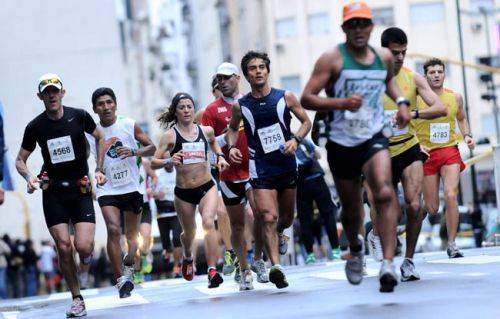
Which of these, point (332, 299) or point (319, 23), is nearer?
point (332, 299)

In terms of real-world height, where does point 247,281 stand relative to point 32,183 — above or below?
below

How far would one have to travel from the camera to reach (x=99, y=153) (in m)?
15.2

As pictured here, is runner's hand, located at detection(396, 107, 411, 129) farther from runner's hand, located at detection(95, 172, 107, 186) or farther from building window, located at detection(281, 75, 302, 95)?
building window, located at detection(281, 75, 302, 95)

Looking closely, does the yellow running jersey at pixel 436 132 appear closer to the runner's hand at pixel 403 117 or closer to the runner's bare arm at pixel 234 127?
the runner's bare arm at pixel 234 127

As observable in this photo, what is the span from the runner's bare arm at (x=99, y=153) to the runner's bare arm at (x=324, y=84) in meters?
3.54

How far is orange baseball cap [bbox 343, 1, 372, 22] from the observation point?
1139 cm

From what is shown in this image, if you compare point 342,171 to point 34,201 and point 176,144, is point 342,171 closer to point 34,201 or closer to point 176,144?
point 176,144

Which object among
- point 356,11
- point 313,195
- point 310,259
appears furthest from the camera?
point 313,195

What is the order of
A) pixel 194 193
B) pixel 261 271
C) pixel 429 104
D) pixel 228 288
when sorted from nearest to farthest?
pixel 429 104, pixel 261 271, pixel 228 288, pixel 194 193

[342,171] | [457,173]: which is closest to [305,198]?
[457,173]

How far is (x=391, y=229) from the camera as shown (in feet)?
37.8

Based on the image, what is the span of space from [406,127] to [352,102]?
2303 mm

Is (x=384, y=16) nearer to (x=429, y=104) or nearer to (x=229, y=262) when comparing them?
(x=229, y=262)

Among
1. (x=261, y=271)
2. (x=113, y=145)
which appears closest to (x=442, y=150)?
(x=261, y=271)
